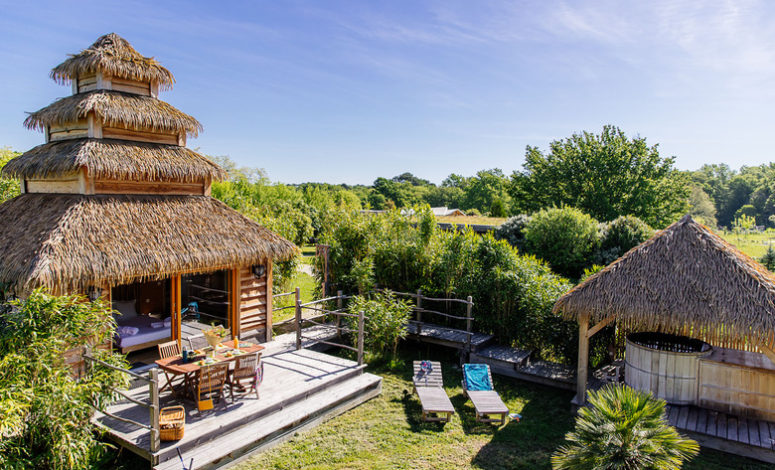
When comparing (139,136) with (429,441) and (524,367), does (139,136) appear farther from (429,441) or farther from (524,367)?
(524,367)

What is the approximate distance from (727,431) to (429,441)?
504cm

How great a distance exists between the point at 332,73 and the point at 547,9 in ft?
43.6

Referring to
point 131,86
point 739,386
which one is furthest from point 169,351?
point 739,386

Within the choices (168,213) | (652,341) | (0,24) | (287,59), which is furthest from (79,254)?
(287,59)

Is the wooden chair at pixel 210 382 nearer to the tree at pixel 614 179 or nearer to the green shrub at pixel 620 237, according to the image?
the green shrub at pixel 620 237

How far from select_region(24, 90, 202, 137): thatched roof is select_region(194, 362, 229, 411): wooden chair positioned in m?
5.62

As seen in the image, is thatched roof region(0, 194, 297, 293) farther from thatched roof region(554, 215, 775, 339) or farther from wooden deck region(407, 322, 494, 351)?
thatched roof region(554, 215, 775, 339)

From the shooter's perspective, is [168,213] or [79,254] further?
[168,213]

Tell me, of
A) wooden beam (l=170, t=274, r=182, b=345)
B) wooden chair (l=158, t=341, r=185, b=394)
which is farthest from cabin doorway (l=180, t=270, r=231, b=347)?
wooden chair (l=158, t=341, r=185, b=394)

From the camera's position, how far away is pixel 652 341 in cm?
912

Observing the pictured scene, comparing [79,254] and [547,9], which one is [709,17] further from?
[79,254]

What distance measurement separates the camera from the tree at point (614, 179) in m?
32.6

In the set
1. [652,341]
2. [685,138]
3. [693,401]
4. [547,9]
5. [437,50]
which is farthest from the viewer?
[685,138]

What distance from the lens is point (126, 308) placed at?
1095cm
